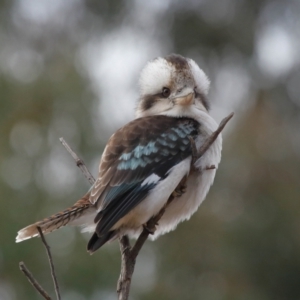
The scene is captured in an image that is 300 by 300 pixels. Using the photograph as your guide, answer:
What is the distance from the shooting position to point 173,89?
13.5 ft

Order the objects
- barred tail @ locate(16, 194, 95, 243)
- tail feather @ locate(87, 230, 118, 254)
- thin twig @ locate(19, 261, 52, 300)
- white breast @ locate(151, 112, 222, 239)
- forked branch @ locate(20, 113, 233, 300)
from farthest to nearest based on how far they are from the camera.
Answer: white breast @ locate(151, 112, 222, 239) → barred tail @ locate(16, 194, 95, 243) → tail feather @ locate(87, 230, 118, 254) → forked branch @ locate(20, 113, 233, 300) → thin twig @ locate(19, 261, 52, 300)

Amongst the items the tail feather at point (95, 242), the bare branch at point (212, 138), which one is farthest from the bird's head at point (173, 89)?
the tail feather at point (95, 242)

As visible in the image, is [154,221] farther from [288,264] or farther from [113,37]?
[113,37]

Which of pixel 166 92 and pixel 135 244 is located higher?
pixel 166 92

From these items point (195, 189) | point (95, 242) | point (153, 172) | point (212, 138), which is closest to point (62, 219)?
point (95, 242)

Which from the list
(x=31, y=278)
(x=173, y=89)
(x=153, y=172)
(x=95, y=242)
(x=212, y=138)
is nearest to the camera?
(x=31, y=278)

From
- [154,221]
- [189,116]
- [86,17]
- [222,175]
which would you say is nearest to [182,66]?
[189,116]

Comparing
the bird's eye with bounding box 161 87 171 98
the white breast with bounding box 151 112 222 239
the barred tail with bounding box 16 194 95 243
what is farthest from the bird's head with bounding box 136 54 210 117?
the barred tail with bounding box 16 194 95 243

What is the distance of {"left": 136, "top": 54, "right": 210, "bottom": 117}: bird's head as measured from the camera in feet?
13.1

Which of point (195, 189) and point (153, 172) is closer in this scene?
point (153, 172)

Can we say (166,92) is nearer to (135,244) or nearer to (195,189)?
(195,189)

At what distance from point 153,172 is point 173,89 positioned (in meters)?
0.61

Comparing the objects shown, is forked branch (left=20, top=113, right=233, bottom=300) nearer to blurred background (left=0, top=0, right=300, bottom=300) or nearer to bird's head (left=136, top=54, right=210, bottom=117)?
bird's head (left=136, top=54, right=210, bottom=117)

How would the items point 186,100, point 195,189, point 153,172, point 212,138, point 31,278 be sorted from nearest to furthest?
point 31,278 < point 212,138 < point 153,172 < point 195,189 < point 186,100
